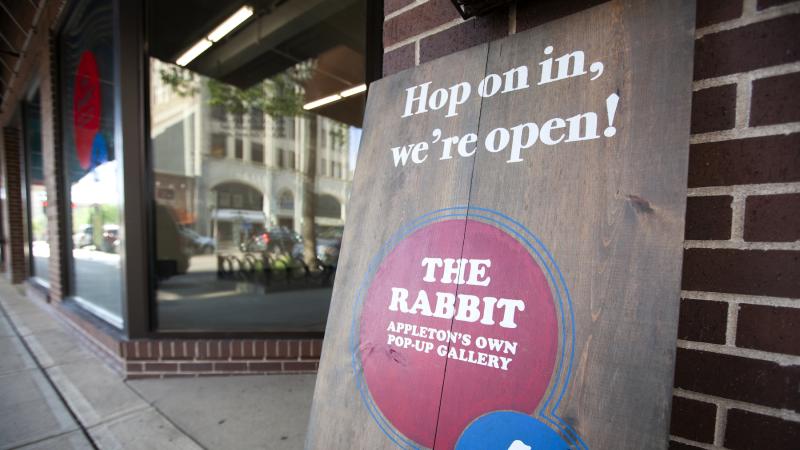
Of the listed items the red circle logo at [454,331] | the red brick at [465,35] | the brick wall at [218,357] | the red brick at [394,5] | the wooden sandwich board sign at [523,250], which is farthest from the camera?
the brick wall at [218,357]

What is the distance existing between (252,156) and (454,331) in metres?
6.17

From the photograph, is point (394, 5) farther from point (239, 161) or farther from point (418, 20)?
point (239, 161)

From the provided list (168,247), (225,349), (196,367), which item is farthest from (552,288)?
(168,247)

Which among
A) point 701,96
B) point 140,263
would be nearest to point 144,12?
point 140,263

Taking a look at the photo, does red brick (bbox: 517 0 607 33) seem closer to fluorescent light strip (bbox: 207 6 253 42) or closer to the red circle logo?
the red circle logo

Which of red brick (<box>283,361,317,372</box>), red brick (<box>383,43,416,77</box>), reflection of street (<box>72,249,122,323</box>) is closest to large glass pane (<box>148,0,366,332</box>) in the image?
red brick (<box>283,361,317,372</box>)

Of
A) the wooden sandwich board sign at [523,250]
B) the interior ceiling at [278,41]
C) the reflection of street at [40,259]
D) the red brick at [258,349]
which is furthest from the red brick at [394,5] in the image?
the reflection of street at [40,259]

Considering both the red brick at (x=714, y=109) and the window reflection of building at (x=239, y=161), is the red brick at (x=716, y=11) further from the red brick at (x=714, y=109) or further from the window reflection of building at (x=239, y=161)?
the window reflection of building at (x=239, y=161)

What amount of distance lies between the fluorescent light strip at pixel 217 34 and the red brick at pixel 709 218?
4.35 m

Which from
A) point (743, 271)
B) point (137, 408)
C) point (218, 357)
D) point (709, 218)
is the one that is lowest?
point (137, 408)

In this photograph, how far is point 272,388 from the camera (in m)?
2.89

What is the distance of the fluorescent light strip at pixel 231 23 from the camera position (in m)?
3.91

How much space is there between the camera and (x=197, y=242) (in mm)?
5293

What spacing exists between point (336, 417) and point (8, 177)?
9.79 metres
